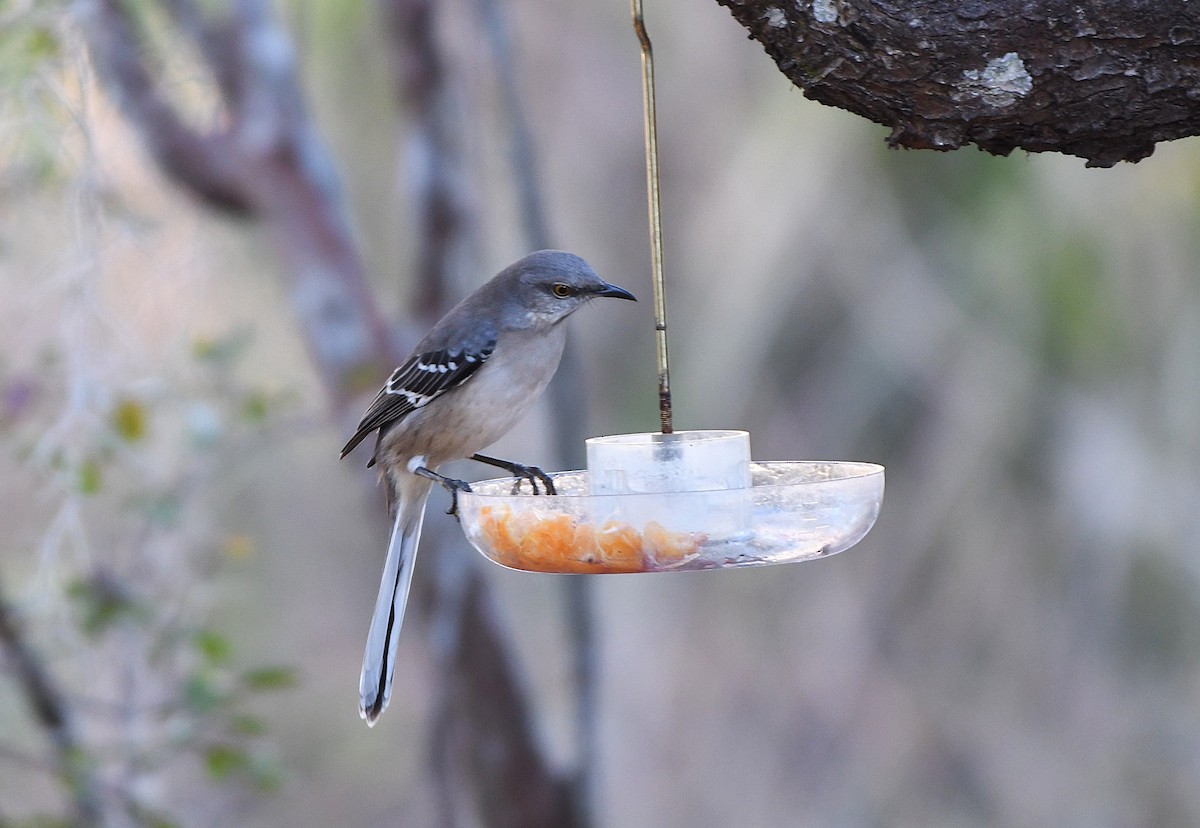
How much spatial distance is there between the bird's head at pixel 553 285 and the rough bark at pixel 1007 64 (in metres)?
1.08

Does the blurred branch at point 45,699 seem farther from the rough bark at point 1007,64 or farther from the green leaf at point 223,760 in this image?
the rough bark at point 1007,64

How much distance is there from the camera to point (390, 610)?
343 cm

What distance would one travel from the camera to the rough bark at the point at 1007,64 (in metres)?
2.02

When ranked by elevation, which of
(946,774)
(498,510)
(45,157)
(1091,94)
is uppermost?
(45,157)

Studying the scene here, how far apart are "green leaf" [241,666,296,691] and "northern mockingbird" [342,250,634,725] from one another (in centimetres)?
65

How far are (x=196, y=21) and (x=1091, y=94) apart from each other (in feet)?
13.5

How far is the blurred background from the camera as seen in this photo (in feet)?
18.9

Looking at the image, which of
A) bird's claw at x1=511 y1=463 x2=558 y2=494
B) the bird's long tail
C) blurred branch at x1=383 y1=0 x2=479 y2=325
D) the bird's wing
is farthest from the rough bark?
blurred branch at x1=383 y1=0 x2=479 y2=325

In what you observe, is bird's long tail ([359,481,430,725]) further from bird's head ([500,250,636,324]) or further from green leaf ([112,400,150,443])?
green leaf ([112,400,150,443])

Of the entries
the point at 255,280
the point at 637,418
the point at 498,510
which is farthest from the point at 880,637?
the point at 498,510

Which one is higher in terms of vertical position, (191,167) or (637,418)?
(191,167)

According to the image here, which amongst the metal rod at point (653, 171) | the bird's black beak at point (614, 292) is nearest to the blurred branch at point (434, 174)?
the bird's black beak at point (614, 292)

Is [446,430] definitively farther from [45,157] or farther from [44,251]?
[44,251]

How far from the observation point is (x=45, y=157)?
4469 millimetres
